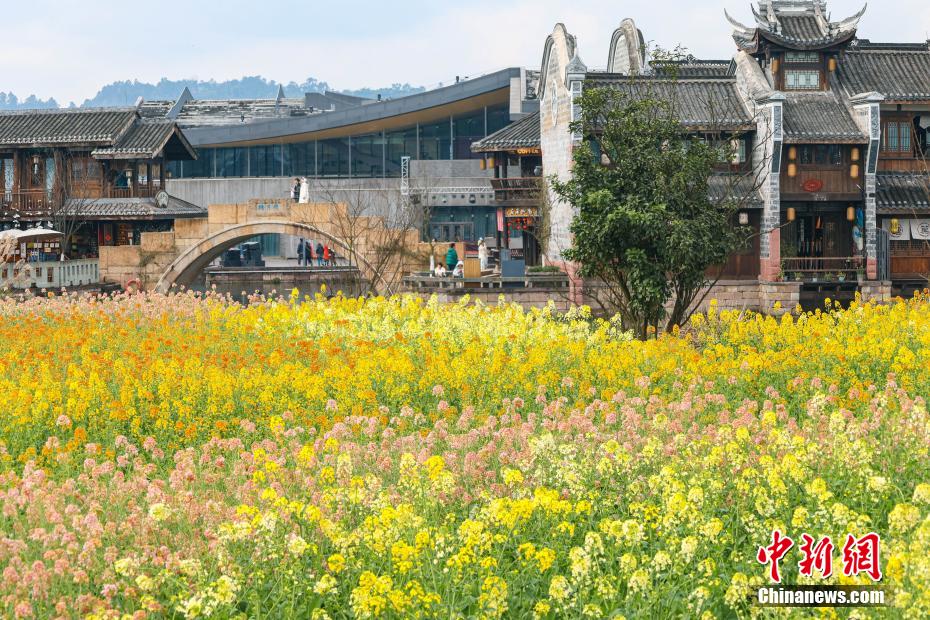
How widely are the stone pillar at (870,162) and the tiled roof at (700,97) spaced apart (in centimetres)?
328

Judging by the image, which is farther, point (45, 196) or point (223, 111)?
point (223, 111)

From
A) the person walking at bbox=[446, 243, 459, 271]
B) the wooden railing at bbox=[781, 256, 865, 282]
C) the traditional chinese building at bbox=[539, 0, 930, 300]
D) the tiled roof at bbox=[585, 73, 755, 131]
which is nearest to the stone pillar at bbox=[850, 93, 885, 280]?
the traditional chinese building at bbox=[539, 0, 930, 300]

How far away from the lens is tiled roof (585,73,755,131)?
3528 cm

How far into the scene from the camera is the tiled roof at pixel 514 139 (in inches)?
1635

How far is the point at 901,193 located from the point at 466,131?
26.4 m

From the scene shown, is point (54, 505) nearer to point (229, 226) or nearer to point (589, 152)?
point (589, 152)

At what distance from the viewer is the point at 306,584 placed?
8.01 m

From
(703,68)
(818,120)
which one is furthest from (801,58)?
(703,68)

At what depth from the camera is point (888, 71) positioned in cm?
3762

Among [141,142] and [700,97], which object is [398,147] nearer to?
[141,142]

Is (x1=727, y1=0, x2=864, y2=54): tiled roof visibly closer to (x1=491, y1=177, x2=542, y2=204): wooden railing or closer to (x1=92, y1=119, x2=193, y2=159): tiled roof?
(x1=491, y1=177, x2=542, y2=204): wooden railing

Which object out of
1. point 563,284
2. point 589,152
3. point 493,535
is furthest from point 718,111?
point 493,535

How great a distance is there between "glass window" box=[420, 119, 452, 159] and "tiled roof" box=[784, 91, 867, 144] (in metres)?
24.8

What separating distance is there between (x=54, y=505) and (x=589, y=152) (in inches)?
585
